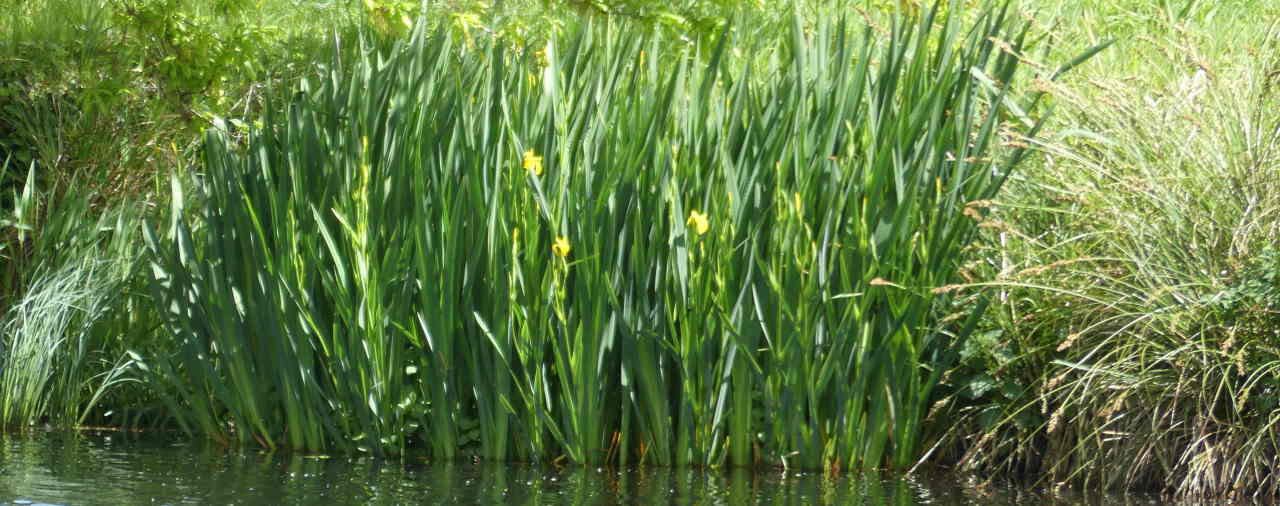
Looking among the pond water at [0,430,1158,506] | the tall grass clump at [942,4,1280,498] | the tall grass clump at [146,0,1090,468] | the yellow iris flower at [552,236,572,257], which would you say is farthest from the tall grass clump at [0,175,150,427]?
the tall grass clump at [942,4,1280,498]

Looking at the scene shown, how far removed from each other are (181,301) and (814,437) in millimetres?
2546

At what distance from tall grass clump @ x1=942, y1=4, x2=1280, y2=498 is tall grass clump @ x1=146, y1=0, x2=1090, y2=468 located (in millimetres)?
253

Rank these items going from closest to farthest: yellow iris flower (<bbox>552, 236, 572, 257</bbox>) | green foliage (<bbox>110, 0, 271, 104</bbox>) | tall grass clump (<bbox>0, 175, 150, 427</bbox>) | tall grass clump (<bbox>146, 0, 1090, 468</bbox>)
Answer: yellow iris flower (<bbox>552, 236, 572, 257</bbox>)
tall grass clump (<bbox>146, 0, 1090, 468</bbox>)
tall grass clump (<bbox>0, 175, 150, 427</bbox>)
green foliage (<bbox>110, 0, 271, 104</bbox>)

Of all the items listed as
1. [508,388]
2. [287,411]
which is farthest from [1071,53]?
[287,411]

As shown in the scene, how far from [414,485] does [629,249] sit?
1.10m

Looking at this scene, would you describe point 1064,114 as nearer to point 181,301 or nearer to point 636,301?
point 636,301

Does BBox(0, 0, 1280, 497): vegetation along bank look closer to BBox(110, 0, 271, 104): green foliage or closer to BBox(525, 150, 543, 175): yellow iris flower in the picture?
BBox(525, 150, 543, 175): yellow iris flower

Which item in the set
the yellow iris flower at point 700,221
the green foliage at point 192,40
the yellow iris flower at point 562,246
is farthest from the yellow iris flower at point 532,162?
the green foliage at point 192,40

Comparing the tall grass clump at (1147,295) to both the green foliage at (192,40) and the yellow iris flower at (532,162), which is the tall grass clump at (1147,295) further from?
the green foliage at (192,40)

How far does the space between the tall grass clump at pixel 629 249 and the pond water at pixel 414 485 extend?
0.16 meters

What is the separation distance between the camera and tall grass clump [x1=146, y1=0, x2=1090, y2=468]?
14.8 ft

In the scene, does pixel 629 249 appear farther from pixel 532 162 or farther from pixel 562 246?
pixel 532 162

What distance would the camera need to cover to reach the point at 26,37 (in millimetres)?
7812

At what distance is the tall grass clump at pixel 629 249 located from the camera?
451 cm
